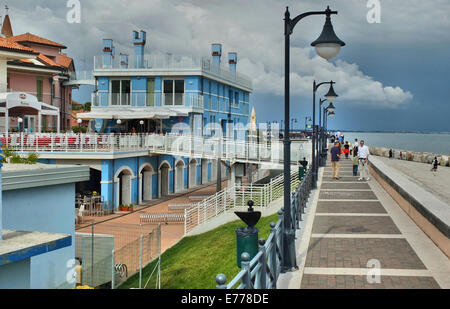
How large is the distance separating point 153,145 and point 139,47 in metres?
12.6

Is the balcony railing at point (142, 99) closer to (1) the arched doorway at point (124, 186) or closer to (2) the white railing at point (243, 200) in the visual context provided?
(1) the arched doorway at point (124, 186)

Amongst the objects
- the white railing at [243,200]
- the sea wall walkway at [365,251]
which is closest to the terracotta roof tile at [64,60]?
the white railing at [243,200]

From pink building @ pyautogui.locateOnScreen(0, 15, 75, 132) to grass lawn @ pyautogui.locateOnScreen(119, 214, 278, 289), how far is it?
17930 mm

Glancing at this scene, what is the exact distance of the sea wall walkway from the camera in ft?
25.1

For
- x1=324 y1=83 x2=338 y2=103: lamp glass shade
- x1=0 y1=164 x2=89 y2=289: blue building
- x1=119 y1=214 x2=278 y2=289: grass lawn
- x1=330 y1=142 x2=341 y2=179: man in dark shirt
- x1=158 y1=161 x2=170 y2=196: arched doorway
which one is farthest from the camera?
x1=158 y1=161 x2=170 y2=196: arched doorway

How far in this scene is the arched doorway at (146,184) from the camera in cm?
3547

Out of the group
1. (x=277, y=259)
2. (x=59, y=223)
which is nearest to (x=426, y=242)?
(x=277, y=259)

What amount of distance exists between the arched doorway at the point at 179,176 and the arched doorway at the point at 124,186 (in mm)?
8260

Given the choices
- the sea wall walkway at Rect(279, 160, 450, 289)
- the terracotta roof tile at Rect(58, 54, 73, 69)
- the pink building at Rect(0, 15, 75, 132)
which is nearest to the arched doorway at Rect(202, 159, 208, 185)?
the pink building at Rect(0, 15, 75, 132)

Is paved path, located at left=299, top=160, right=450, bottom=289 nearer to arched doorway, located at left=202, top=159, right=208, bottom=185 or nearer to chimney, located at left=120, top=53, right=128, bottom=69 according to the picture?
chimney, located at left=120, top=53, right=128, bottom=69

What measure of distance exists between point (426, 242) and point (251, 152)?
70.7 ft

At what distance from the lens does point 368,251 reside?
9.51 m

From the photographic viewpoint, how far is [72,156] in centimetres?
2870
